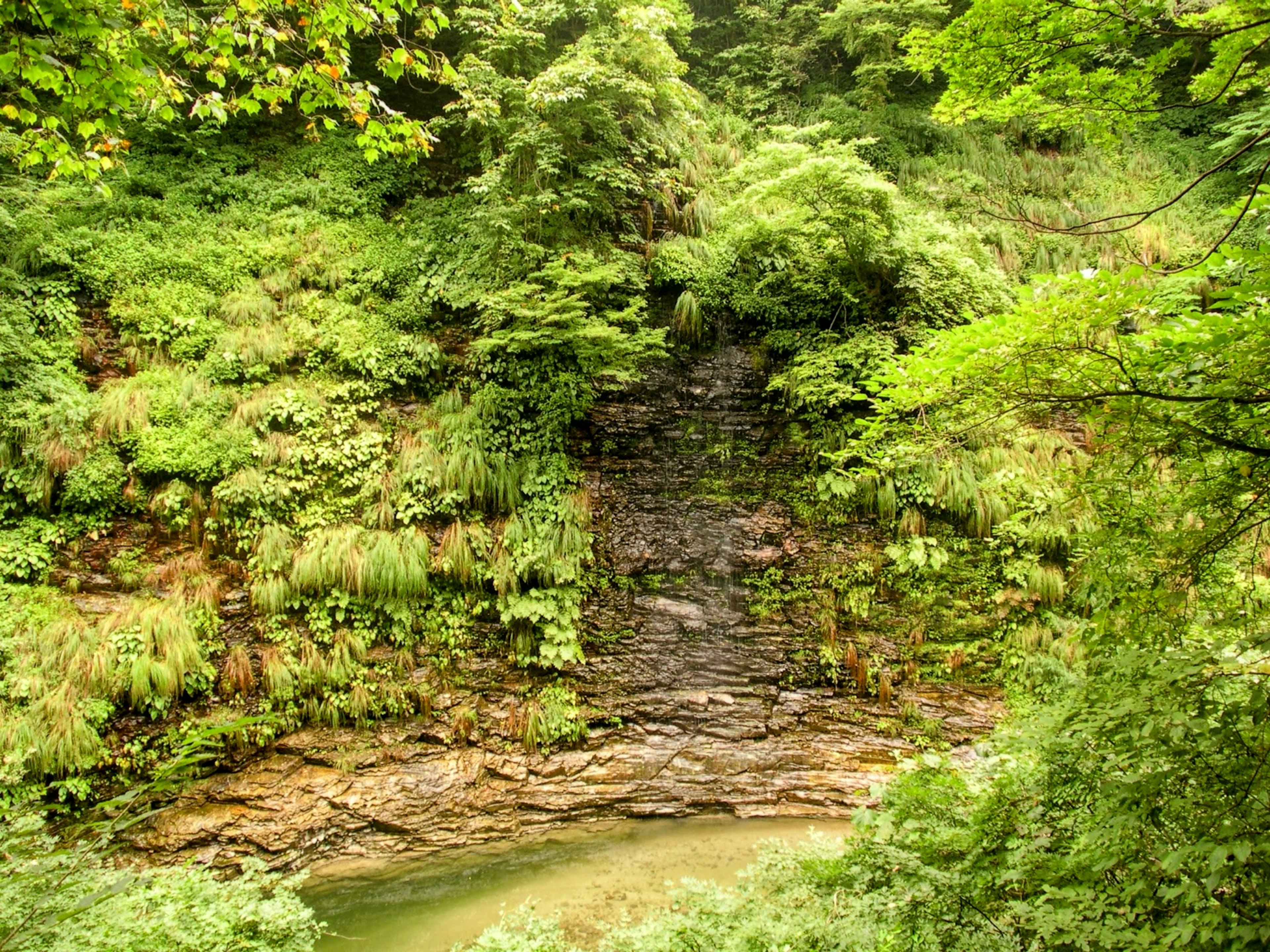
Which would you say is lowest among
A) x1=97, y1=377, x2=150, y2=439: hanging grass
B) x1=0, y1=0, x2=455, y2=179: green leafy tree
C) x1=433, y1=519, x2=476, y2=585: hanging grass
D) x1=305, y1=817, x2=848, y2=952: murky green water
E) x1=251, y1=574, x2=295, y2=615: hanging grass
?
x1=305, y1=817, x2=848, y2=952: murky green water

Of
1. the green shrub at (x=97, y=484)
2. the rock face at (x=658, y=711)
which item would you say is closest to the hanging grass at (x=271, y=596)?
the rock face at (x=658, y=711)

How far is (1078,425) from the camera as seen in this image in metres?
7.69

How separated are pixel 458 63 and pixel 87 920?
10201 mm

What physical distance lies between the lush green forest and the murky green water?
80 cm

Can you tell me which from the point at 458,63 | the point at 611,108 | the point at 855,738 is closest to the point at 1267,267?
the point at 855,738

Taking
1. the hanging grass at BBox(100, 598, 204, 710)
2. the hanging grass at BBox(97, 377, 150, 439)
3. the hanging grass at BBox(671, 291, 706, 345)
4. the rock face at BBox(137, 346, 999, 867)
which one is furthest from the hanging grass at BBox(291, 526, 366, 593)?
the hanging grass at BBox(671, 291, 706, 345)

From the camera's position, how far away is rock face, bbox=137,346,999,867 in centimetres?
539

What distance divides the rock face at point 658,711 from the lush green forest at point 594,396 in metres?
0.34

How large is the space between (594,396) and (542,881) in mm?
5230

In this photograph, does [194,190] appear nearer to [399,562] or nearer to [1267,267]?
[399,562]

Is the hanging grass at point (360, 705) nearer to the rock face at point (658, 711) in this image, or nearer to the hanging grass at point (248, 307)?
the rock face at point (658, 711)

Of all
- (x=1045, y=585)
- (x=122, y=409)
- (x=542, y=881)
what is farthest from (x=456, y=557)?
(x=1045, y=585)

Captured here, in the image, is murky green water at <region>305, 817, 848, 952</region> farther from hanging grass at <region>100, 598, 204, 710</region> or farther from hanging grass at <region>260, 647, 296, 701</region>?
hanging grass at <region>100, 598, 204, 710</region>

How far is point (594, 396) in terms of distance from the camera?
760cm
